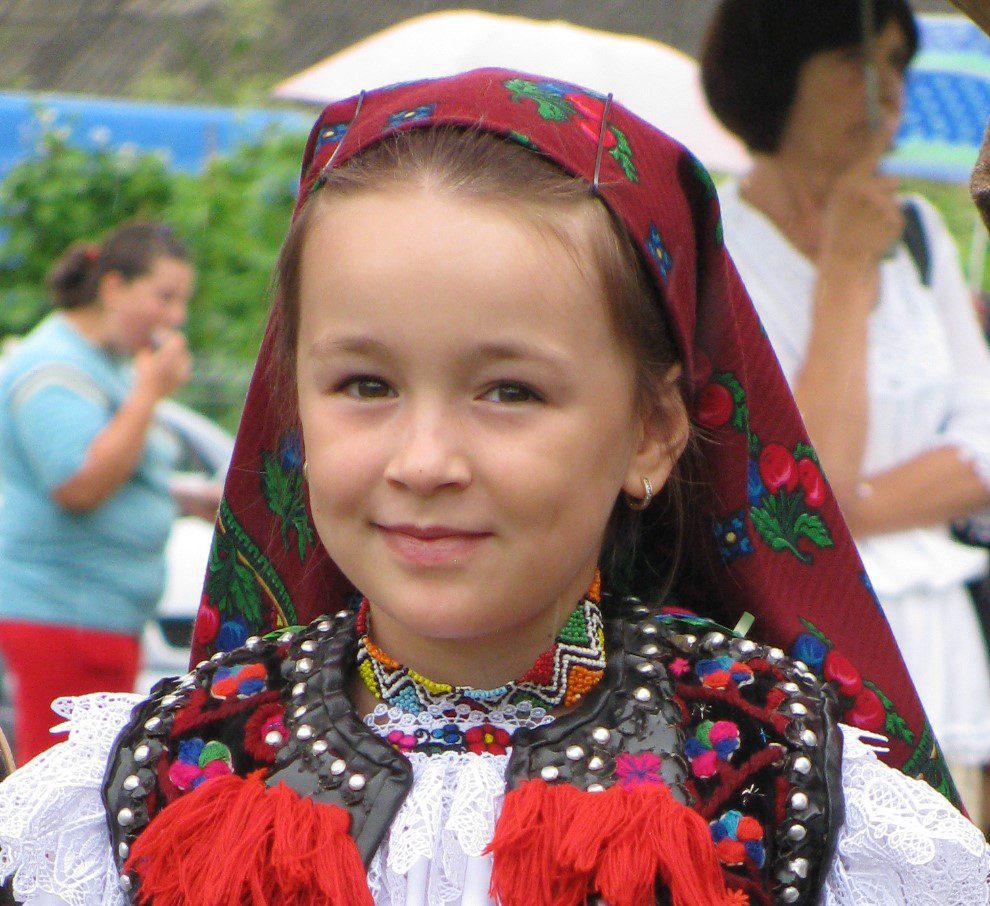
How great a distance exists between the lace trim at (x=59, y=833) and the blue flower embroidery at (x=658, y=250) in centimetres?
72

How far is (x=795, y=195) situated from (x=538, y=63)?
2.95 feet

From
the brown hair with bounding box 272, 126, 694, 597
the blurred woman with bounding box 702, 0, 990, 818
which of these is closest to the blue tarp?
the blurred woman with bounding box 702, 0, 990, 818

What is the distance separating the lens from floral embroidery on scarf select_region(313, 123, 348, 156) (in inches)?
58.2

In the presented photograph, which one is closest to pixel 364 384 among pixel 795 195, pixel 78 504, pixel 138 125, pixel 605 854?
pixel 605 854

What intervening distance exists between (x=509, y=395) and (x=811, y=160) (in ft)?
4.42

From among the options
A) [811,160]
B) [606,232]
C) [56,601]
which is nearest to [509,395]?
[606,232]

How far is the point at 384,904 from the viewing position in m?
1.34

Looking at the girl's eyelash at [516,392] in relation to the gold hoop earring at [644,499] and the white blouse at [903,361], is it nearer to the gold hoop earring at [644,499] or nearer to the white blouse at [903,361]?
the gold hoop earring at [644,499]

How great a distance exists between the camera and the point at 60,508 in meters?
3.65

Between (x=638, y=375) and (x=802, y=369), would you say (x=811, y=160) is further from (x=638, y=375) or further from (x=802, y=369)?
(x=638, y=375)

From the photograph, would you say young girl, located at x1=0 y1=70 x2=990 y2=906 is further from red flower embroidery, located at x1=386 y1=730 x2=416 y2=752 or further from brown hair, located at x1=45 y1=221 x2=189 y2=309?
brown hair, located at x1=45 y1=221 x2=189 y2=309

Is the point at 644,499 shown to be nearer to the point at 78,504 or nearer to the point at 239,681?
the point at 239,681

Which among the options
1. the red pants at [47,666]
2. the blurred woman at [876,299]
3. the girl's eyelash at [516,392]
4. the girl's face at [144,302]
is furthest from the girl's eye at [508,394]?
the girl's face at [144,302]

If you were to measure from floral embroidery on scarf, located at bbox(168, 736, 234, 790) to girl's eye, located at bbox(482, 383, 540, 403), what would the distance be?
445 mm
